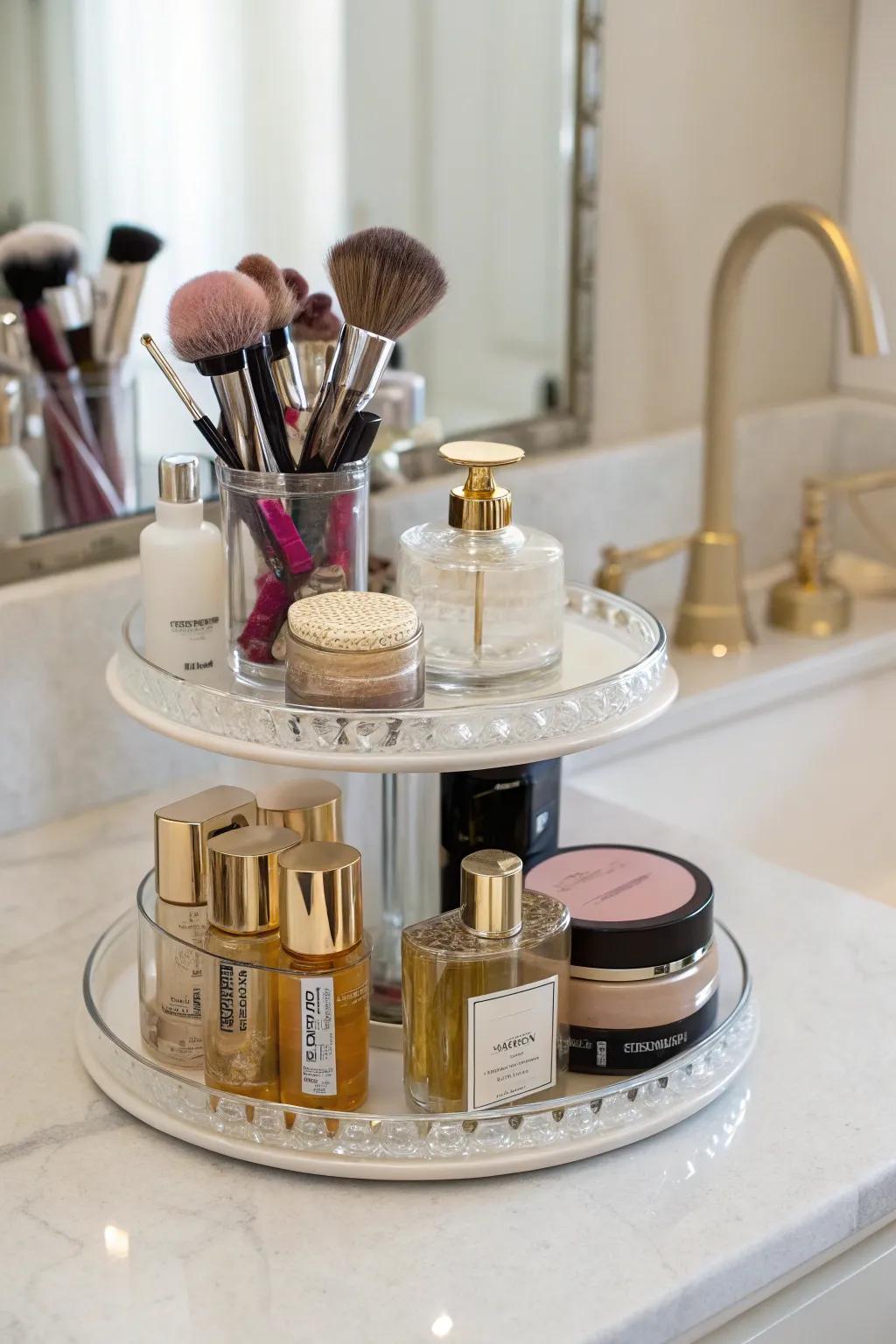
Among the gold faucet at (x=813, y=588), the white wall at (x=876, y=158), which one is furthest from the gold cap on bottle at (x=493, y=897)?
the white wall at (x=876, y=158)

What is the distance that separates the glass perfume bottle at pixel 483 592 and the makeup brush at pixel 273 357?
8cm

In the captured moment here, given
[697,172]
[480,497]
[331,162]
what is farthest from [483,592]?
[697,172]

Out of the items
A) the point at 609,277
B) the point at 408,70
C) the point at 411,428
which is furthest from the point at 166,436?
the point at 609,277

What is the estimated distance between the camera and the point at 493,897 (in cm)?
65

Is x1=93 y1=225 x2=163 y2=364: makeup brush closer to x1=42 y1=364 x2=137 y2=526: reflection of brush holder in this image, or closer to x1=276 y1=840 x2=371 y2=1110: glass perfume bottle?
x1=42 y1=364 x2=137 y2=526: reflection of brush holder

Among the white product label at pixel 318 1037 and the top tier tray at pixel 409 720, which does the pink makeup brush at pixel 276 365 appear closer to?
the top tier tray at pixel 409 720

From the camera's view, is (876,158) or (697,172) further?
(876,158)

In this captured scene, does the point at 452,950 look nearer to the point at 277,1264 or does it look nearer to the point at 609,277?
the point at 277,1264

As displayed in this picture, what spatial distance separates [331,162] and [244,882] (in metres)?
0.62

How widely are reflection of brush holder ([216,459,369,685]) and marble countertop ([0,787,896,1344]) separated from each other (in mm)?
220

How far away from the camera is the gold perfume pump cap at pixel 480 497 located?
71cm

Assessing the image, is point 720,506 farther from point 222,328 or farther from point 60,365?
point 222,328

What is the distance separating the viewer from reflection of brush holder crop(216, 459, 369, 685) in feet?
2.29

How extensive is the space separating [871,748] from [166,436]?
64cm
